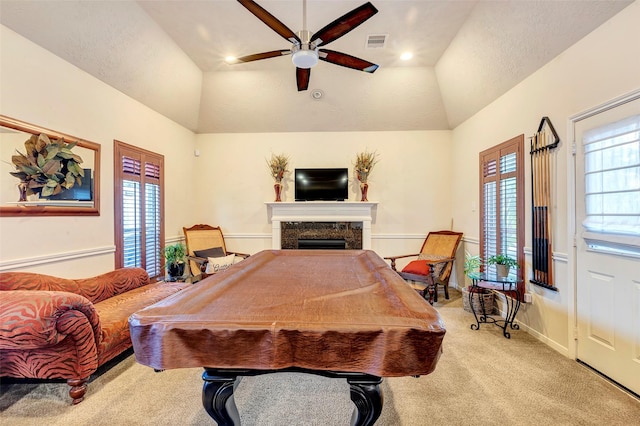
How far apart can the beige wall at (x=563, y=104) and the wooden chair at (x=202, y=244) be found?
12.7 ft

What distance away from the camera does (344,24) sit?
2.18 m

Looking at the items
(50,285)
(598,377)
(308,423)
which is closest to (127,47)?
(50,285)

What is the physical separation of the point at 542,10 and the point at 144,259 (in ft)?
17.0

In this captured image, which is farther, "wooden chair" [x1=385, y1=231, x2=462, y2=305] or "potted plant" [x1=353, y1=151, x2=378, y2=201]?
"potted plant" [x1=353, y1=151, x2=378, y2=201]

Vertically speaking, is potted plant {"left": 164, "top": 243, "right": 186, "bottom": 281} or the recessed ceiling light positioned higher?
the recessed ceiling light

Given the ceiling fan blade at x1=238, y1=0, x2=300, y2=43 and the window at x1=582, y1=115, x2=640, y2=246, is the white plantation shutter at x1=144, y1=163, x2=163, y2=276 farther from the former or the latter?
the window at x1=582, y1=115, x2=640, y2=246

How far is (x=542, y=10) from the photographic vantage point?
7.97 ft

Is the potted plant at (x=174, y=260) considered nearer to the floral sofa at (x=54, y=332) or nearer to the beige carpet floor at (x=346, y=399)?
the floral sofa at (x=54, y=332)

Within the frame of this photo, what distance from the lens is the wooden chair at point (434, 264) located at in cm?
389

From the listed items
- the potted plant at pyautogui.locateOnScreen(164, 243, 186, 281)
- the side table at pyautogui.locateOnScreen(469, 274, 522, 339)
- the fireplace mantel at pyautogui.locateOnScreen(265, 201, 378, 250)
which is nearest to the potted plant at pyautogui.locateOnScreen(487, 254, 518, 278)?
the side table at pyautogui.locateOnScreen(469, 274, 522, 339)

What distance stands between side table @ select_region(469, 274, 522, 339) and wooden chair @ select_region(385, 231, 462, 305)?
538 millimetres

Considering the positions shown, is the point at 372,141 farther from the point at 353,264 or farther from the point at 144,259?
the point at 144,259

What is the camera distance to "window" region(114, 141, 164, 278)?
3480mm

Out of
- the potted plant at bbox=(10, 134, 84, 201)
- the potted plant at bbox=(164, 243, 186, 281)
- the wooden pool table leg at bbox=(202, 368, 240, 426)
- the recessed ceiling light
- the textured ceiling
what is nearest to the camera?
the wooden pool table leg at bbox=(202, 368, 240, 426)
